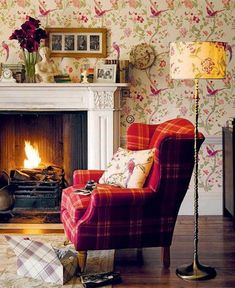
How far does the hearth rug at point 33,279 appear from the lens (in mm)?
3396

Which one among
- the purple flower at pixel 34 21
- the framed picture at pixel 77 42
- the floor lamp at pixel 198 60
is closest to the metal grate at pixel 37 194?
the framed picture at pixel 77 42

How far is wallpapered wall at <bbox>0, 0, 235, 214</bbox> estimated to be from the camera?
517cm

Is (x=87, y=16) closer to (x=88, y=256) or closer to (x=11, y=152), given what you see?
(x=11, y=152)

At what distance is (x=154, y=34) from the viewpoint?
17.0 ft

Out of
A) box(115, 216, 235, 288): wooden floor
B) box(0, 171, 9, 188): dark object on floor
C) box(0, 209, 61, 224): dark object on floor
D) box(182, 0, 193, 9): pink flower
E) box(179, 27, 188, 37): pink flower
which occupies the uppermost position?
box(182, 0, 193, 9): pink flower

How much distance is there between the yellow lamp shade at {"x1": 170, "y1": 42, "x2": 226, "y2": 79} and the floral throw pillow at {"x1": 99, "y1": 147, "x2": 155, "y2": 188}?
656 mm

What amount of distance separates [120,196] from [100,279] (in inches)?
20.0

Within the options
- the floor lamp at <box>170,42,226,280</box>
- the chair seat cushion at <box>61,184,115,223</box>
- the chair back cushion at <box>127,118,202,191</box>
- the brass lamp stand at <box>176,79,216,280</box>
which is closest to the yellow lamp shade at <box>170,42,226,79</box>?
the floor lamp at <box>170,42,226,280</box>

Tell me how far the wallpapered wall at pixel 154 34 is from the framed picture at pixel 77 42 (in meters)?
0.06

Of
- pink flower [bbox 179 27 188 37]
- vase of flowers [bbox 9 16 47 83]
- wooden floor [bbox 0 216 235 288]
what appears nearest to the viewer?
wooden floor [bbox 0 216 235 288]

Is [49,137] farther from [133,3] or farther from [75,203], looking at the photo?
[75,203]

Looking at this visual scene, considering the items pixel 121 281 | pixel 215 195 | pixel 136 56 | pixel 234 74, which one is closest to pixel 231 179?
pixel 215 195

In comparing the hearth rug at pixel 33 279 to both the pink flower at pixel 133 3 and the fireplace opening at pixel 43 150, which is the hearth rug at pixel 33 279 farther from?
the pink flower at pixel 133 3

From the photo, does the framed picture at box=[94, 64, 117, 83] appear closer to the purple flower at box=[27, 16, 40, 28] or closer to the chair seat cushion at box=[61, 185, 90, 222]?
the purple flower at box=[27, 16, 40, 28]
